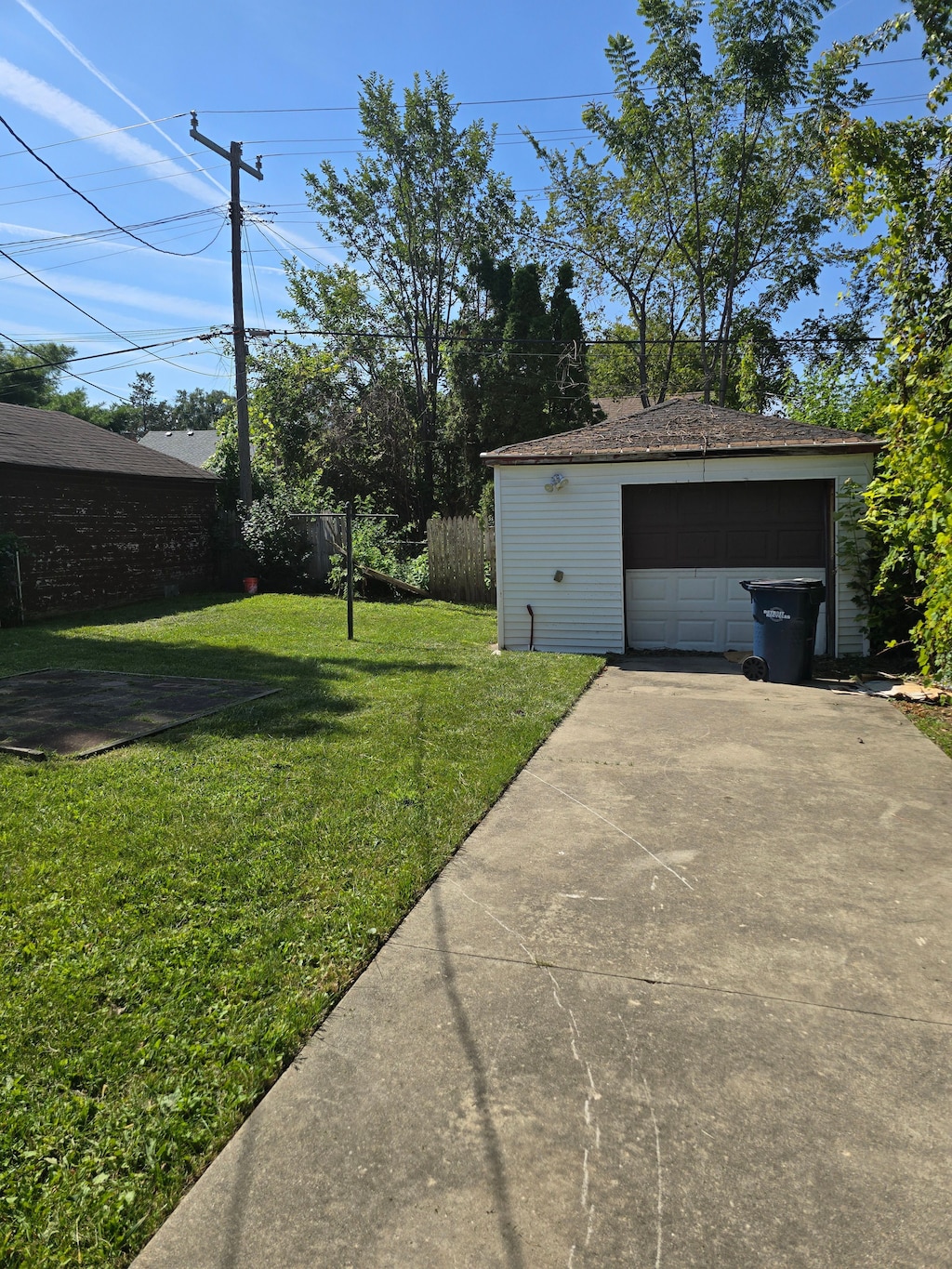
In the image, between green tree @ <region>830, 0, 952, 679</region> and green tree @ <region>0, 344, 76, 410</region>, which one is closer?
green tree @ <region>830, 0, 952, 679</region>

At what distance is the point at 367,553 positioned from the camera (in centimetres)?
1672

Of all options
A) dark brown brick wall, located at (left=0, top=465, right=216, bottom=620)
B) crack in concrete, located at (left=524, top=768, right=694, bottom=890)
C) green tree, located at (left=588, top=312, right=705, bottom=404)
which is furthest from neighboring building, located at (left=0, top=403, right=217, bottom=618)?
green tree, located at (left=588, top=312, right=705, bottom=404)

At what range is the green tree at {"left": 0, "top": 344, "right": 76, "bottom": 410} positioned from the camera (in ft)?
150

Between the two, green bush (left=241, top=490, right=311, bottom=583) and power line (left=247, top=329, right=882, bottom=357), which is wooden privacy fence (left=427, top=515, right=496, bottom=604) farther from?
power line (left=247, top=329, right=882, bottom=357)

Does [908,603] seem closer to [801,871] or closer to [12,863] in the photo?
[801,871]

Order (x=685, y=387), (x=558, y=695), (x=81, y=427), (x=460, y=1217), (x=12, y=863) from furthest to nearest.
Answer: (x=685, y=387)
(x=81, y=427)
(x=558, y=695)
(x=12, y=863)
(x=460, y=1217)

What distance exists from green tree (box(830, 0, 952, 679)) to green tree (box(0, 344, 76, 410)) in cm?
4711

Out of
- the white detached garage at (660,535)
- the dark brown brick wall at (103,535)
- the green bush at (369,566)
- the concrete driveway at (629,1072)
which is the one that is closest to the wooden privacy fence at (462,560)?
the green bush at (369,566)

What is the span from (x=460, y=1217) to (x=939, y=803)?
4.17 metres

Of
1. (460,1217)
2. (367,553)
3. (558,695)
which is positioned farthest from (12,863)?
(367,553)

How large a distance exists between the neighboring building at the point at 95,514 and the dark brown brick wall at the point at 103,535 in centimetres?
2

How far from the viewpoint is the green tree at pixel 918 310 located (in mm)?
→ 5852

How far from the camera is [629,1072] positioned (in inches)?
101

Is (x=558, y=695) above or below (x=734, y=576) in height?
below
